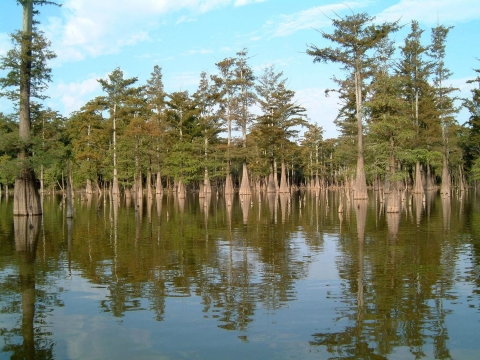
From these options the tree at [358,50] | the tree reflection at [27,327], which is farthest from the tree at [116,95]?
the tree reflection at [27,327]

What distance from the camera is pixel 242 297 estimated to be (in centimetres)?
1056

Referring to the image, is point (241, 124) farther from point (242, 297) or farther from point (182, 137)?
point (242, 297)

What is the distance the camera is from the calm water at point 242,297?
309 inches

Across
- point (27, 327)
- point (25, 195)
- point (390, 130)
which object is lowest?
point (27, 327)

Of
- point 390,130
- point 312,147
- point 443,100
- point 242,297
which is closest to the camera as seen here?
point 242,297

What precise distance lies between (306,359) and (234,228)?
54.8 ft

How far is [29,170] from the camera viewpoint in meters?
30.0

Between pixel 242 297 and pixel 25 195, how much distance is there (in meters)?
24.3

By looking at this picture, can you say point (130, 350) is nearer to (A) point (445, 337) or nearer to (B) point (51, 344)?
(B) point (51, 344)

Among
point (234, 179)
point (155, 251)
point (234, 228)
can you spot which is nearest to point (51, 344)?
point (155, 251)

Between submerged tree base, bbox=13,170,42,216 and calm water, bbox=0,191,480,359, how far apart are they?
10963 millimetres

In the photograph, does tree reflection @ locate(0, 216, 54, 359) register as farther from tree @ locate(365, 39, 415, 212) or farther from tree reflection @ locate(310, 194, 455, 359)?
tree @ locate(365, 39, 415, 212)

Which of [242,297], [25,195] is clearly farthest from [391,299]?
[25,195]

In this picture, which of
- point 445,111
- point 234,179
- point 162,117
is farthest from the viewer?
point 234,179
